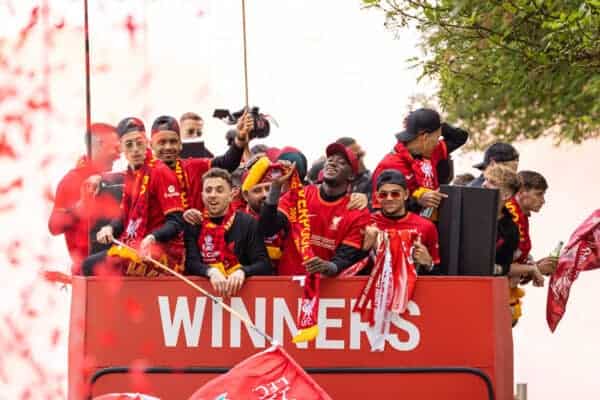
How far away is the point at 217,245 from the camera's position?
8.41 metres

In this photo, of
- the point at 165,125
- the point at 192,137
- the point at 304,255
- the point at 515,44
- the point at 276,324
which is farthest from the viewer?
the point at 515,44

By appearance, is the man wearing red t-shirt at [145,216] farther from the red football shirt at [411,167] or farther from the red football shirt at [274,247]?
the red football shirt at [411,167]

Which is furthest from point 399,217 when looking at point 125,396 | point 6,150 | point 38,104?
point 6,150

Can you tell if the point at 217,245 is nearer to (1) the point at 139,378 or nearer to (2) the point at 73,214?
(1) the point at 139,378

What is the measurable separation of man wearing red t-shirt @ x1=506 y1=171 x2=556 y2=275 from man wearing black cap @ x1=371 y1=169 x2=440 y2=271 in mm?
1159

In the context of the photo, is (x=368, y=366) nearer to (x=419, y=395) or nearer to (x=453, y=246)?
(x=419, y=395)

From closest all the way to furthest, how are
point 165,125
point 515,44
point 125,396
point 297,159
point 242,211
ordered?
point 125,396 < point 242,211 < point 165,125 < point 297,159 < point 515,44

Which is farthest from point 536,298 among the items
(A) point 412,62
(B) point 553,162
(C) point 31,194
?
(C) point 31,194

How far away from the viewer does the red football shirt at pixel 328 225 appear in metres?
8.34

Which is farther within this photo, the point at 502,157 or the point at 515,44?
the point at 515,44

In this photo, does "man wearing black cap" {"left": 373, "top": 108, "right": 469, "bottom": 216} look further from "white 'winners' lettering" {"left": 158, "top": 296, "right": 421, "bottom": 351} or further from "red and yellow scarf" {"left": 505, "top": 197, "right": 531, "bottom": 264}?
"white 'winners' lettering" {"left": 158, "top": 296, "right": 421, "bottom": 351}

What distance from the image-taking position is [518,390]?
1130 cm

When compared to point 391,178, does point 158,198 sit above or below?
below

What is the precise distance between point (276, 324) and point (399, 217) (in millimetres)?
996
